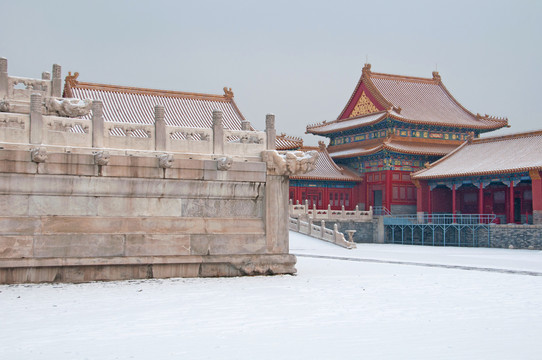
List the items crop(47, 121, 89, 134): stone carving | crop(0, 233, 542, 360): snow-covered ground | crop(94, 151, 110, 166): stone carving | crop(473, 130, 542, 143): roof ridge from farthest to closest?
crop(473, 130, 542, 143): roof ridge → crop(47, 121, 89, 134): stone carving → crop(94, 151, 110, 166): stone carving → crop(0, 233, 542, 360): snow-covered ground

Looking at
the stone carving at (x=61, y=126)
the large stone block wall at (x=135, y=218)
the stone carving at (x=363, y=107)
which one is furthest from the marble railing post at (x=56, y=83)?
the stone carving at (x=363, y=107)

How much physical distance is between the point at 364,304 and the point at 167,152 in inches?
242

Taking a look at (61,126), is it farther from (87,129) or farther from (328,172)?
(328,172)

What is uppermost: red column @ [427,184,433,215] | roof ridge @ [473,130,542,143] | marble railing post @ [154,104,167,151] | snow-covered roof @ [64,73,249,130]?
snow-covered roof @ [64,73,249,130]

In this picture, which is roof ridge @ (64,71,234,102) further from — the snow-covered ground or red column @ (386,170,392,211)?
the snow-covered ground

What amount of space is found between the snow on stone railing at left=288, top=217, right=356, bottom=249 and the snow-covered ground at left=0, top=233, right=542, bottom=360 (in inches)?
682

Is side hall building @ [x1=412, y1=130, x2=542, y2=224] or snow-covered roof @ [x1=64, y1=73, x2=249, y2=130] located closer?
side hall building @ [x1=412, y1=130, x2=542, y2=224]

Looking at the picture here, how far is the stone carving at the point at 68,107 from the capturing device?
1738 centimetres

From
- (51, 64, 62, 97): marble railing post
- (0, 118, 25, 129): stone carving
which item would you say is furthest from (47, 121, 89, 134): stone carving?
(51, 64, 62, 97): marble railing post

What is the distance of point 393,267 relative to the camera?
2083cm

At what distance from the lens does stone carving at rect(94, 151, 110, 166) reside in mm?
14609

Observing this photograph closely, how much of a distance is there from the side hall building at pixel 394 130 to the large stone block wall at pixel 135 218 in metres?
32.2

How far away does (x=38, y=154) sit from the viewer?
14.1 metres

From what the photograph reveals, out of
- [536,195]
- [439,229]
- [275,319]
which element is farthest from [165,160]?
[439,229]
